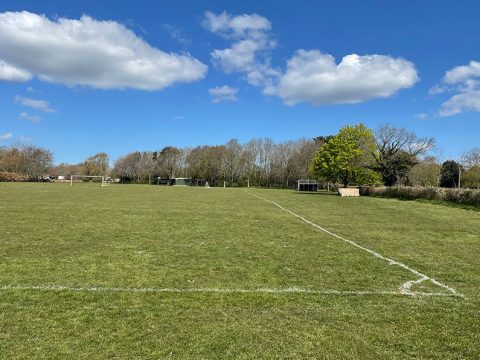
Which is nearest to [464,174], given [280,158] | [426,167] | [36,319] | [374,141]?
[426,167]

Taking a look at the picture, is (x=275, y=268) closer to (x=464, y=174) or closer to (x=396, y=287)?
(x=396, y=287)

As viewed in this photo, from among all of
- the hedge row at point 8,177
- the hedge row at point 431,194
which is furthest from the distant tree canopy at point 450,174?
the hedge row at point 8,177

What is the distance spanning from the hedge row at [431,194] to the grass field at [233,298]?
18818 millimetres

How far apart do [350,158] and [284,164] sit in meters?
56.5

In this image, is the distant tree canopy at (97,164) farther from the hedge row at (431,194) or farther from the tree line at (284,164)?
the hedge row at (431,194)

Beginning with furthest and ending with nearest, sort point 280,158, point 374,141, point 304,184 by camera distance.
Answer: point 280,158 → point 304,184 → point 374,141

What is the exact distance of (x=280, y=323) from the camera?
16.7 ft

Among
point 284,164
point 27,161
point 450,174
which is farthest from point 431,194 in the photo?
point 27,161

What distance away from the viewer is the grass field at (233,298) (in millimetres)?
4367

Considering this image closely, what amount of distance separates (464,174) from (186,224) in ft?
226

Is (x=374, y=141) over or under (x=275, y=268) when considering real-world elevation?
over

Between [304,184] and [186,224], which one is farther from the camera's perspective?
[304,184]

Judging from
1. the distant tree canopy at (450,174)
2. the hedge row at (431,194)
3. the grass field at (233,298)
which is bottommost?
the grass field at (233,298)

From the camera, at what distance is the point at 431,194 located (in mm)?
34844
